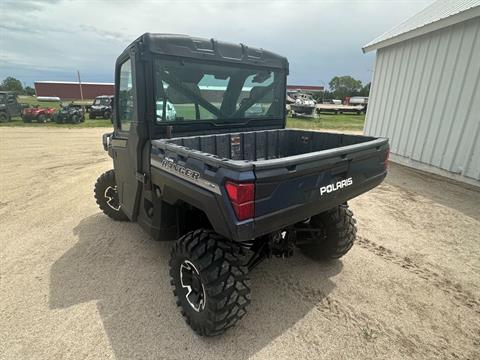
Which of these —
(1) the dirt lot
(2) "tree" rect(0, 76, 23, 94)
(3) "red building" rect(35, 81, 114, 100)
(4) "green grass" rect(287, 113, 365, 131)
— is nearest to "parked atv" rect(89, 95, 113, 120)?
(4) "green grass" rect(287, 113, 365, 131)

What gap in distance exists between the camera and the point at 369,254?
334 centimetres

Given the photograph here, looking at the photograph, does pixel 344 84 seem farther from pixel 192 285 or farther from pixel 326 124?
pixel 192 285

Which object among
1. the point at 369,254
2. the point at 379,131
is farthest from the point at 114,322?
the point at 379,131

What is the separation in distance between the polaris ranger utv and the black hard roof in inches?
0.4

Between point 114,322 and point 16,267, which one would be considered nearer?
point 114,322

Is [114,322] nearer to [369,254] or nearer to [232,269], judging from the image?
[232,269]

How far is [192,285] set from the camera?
2338mm

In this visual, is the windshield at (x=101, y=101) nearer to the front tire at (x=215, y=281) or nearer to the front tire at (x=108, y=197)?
the front tire at (x=108, y=197)

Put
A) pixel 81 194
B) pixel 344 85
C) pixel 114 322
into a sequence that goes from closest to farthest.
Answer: pixel 114 322
pixel 81 194
pixel 344 85

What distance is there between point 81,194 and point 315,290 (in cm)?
459

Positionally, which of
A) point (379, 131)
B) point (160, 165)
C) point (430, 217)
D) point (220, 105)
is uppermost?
point (220, 105)

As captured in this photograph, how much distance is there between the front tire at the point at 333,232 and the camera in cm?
290

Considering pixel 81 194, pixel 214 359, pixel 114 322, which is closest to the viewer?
pixel 214 359

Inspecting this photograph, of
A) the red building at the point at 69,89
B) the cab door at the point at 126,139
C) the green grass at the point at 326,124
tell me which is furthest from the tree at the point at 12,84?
the cab door at the point at 126,139
